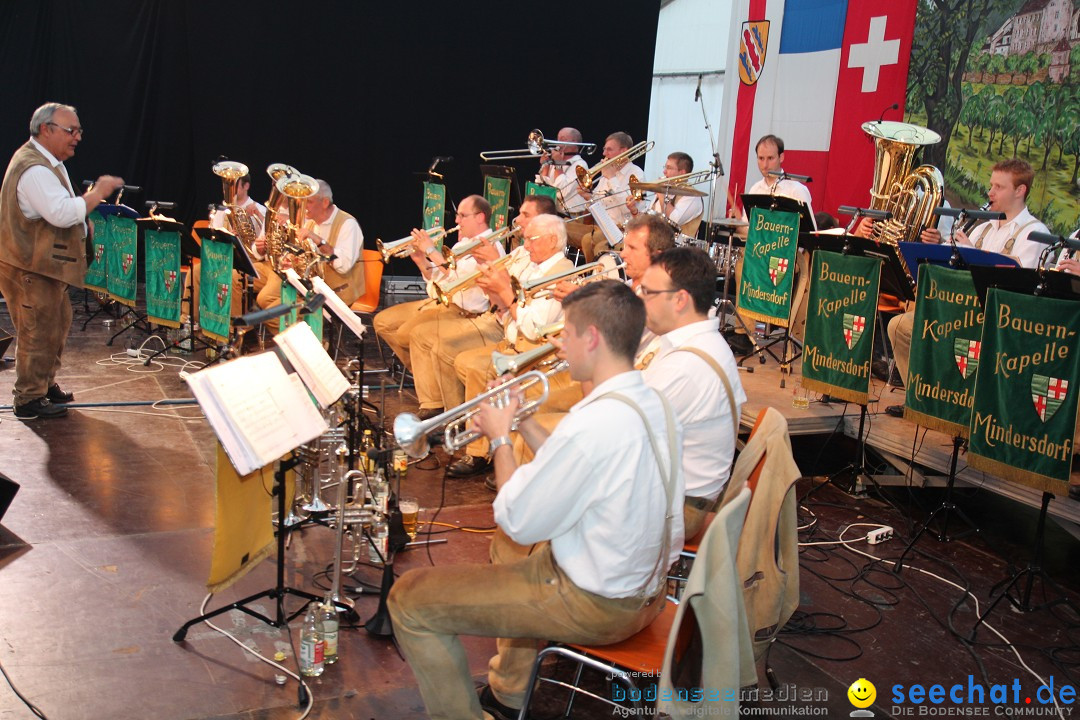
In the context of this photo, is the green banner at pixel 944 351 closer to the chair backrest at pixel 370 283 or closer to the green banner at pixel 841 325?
the green banner at pixel 841 325

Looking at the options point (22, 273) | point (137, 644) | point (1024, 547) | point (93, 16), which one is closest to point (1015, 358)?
point (1024, 547)

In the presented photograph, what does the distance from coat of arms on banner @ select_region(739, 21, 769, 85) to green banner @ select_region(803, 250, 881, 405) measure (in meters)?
6.52

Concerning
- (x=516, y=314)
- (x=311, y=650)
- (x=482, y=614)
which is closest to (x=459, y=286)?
(x=516, y=314)

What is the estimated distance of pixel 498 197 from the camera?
1110 centimetres

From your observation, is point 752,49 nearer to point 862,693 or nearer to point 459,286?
point 459,286

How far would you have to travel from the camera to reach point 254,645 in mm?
3977

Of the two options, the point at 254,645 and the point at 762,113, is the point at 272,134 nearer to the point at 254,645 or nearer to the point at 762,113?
the point at 762,113

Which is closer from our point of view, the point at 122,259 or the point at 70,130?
the point at 70,130

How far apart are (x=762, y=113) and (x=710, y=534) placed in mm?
10066

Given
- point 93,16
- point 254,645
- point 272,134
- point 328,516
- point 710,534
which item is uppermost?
point 93,16

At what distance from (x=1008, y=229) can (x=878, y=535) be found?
2563 mm

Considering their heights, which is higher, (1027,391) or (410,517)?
(1027,391)

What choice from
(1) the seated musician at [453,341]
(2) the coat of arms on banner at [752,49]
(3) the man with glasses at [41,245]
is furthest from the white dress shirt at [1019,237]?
(3) the man with glasses at [41,245]

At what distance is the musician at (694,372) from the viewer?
371 centimetres
